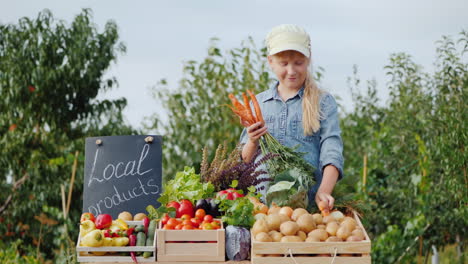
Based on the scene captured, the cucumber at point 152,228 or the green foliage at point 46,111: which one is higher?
the green foliage at point 46,111

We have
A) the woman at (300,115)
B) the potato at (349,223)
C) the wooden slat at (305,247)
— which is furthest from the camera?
the woman at (300,115)

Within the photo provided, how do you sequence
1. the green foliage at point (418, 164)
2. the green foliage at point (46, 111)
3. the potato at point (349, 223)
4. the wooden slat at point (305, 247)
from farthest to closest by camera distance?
the green foliage at point (46, 111) → the green foliage at point (418, 164) → the potato at point (349, 223) → the wooden slat at point (305, 247)

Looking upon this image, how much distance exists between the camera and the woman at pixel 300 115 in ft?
10.6

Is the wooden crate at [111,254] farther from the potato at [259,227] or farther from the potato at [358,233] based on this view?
the potato at [358,233]

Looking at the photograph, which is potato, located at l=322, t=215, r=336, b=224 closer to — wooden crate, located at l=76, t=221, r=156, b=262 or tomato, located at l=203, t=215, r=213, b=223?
tomato, located at l=203, t=215, r=213, b=223

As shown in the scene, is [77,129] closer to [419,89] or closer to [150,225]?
[419,89]

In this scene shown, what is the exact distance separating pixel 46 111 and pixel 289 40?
5.65 m

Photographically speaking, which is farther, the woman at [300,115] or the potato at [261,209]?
the woman at [300,115]

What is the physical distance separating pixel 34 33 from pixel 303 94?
5.71 meters

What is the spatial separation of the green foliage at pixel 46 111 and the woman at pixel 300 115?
15.8 ft

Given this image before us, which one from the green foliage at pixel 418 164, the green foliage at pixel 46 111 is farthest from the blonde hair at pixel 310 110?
the green foliage at pixel 46 111

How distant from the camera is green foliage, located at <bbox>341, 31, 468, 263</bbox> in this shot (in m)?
5.93

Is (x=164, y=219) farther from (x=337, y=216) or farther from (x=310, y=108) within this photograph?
(x=310, y=108)

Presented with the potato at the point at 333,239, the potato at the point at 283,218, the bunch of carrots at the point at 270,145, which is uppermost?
the bunch of carrots at the point at 270,145
